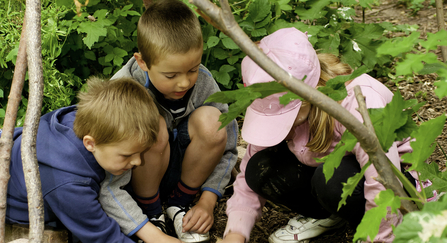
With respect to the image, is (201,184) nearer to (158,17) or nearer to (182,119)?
(182,119)

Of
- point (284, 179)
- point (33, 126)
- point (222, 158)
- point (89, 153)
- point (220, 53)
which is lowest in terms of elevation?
point (222, 158)

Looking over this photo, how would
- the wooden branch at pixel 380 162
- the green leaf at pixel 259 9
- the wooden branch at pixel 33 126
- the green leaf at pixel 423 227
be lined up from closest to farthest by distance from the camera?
the green leaf at pixel 423 227
the wooden branch at pixel 380 162
the wooden branch at pixel 33 126
the green leaf at pixel 259 9

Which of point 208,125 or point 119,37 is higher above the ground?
point 119,37

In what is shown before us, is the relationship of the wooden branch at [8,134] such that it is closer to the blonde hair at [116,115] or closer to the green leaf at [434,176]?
the blonde hair at [116,115]

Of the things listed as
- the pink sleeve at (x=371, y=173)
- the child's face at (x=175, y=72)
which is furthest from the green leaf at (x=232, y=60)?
the pink sleeve at (x=371, y=173)

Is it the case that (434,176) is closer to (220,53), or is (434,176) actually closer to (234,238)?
(234,238)

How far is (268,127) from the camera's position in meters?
1.46

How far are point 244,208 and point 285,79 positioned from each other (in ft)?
4.27

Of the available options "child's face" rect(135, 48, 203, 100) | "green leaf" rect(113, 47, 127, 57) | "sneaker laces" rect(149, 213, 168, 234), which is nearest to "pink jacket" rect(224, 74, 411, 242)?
"sneaker laces" rect(149, 213, 168, 234)

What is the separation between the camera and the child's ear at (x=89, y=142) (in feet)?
5.22

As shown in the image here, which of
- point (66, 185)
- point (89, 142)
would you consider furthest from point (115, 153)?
point (66, 185)

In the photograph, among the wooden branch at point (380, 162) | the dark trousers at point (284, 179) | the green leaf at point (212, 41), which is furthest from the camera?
the green leaf at point (212, 41)

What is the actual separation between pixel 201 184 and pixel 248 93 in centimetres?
151

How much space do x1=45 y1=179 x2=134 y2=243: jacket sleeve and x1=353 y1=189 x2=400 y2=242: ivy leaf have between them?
1217 millimetres
